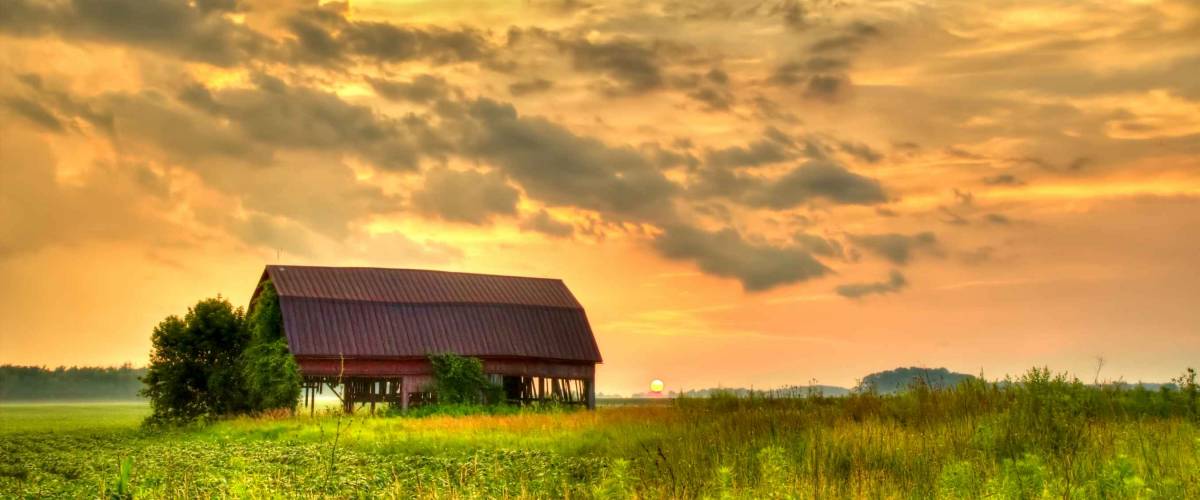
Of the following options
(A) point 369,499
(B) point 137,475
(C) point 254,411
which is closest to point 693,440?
(A) point 369,499

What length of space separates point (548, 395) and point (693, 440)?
3419 centimetres

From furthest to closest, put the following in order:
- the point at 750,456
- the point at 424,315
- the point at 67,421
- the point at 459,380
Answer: the point at 67,421 → the point at 424,315 → the point at 459,380 → the point at 750,456

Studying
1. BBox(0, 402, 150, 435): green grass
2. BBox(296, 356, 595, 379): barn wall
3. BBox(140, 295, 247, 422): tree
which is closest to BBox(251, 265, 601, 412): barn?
BBox(296, 356, 595, 379): barn wall

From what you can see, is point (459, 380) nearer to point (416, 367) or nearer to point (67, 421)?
point (416, 367)

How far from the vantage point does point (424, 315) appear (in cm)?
5134

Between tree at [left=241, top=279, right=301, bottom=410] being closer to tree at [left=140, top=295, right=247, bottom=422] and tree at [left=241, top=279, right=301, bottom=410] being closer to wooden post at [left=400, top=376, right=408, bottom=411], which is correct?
tree at [left=140, top=295, right=247, bottom=422]

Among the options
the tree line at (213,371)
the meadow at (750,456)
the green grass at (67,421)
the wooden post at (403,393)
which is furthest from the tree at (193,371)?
the meadow at (750,456)

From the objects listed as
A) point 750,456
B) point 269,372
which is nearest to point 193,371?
point 269,372

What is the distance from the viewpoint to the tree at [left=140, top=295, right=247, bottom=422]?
45438 mm

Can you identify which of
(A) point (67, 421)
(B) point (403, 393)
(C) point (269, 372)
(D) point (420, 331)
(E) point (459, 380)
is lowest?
(A) point (67, 421)

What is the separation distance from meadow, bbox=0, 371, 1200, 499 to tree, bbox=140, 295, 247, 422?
42.7 feet

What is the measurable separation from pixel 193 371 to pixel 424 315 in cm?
1064

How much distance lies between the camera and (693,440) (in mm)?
20344

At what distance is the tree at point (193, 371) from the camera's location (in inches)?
1789
